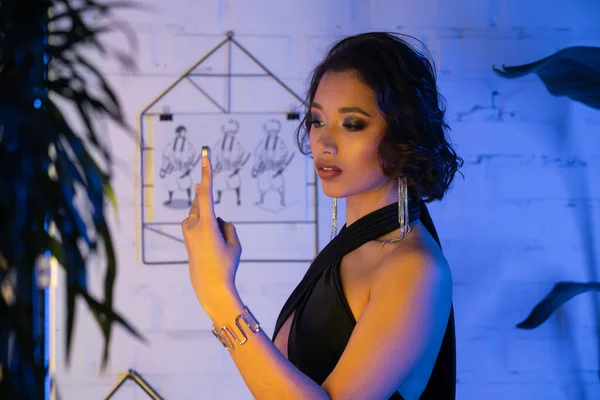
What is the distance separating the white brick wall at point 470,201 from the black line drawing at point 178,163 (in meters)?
0.11

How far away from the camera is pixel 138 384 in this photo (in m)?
1.75

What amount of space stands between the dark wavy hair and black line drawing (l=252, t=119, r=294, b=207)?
0.70 meters

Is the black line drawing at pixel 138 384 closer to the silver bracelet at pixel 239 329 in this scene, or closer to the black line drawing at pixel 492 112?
the silver bracelet at pixel 239 329

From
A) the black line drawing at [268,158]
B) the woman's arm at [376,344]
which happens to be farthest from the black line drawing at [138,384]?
the woman's arm at [376,344]

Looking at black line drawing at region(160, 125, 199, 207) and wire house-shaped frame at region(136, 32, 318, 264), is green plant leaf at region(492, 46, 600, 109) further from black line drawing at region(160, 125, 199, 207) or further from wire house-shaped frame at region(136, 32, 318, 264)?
black line drawing at region(160, 125, 199, 207)

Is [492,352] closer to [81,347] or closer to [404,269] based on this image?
[404,269]

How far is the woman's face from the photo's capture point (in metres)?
1.04

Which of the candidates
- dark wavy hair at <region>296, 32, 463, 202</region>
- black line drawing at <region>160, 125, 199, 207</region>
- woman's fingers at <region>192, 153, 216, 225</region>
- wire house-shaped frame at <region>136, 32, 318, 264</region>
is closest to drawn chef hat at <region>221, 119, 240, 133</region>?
wire house-shaped frame at <region>136, 32, 318, 264</region>

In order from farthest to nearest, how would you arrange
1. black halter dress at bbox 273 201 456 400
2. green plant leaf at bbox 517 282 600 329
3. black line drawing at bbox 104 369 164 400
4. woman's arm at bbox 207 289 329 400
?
black line drawing at bbox 104 369 164 400, green plant leaf at bbox 517 282 600 329, black halter dress at bbox 273 201 456 400, woman's arm at bbox 207 289 329 400

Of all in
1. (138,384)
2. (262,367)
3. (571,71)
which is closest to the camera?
(262,367)

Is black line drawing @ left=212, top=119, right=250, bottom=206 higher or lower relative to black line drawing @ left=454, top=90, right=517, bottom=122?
lower

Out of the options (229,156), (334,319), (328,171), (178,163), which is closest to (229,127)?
(229,156)

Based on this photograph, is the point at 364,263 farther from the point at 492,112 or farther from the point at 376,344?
the point at 492,112

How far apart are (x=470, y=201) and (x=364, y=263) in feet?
2.94
